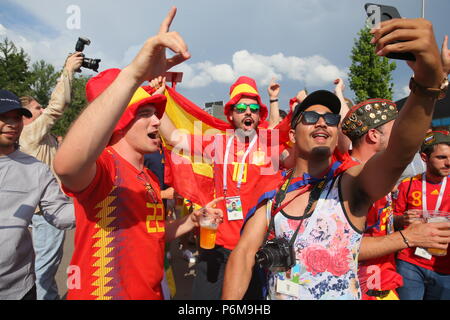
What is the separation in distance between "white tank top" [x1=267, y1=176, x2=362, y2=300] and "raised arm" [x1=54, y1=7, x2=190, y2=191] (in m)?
1.16

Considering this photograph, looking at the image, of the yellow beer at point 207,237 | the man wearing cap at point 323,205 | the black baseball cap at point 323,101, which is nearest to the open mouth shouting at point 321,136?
the man wearing cap at point 323,205

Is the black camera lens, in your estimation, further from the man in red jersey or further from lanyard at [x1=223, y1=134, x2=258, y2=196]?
lanyard at [x1=223, y1=134, x2=258, y2=196]

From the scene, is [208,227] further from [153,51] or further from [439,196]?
[439,196]

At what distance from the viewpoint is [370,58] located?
20.3 m

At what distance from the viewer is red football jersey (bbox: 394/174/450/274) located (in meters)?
2.91

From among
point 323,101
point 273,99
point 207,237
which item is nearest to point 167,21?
point 323,101

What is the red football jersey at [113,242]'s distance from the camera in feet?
5.65

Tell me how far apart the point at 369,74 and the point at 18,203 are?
874 inches

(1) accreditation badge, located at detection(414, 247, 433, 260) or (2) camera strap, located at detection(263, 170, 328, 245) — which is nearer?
(2) camera strap, located at detection(263, 170, 328, 245)

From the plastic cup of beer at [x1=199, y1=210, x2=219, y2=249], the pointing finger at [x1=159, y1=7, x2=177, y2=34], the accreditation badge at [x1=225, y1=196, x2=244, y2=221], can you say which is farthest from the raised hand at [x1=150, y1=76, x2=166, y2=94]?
the pointing finger at [x1=159, y1=7, x2=177, y2=34]

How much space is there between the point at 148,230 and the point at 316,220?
103 centimetres

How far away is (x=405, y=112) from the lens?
1.27 metres
